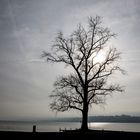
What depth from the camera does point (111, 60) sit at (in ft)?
136

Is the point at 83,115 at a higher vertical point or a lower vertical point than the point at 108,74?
lower

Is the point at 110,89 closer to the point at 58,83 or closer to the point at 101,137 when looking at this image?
the point at 58,83

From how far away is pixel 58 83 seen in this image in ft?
136

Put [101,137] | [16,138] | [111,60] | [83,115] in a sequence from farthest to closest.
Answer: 1. [111,60]
2. [83,115]
3. [101,137]
4. [16,138]

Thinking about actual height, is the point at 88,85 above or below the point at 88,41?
below

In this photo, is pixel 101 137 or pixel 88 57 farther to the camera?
pixel 88 57

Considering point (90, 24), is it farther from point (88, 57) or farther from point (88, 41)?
point (88, 57)

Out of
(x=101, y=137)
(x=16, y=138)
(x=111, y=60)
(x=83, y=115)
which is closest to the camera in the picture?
(x=16, y=138)

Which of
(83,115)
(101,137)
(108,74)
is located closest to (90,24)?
(108,74)

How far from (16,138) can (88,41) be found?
75.3 ft

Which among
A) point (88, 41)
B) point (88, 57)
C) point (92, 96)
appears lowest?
point (92, 96)

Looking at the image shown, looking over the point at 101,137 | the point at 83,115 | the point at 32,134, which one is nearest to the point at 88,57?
the point at 83,115

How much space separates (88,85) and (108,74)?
3.73 metres

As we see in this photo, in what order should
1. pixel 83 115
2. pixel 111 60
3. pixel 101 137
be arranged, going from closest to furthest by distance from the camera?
pixel 101 137, pixel 83 115, pixel 111 60
